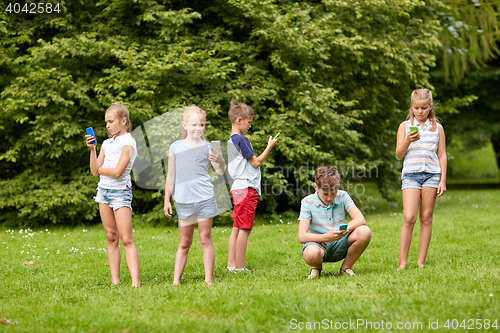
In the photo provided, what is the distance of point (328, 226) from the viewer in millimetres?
4492

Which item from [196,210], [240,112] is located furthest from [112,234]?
[240,112]

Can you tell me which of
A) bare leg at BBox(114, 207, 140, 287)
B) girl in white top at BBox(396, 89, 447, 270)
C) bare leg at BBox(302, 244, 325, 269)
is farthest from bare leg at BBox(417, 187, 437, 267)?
bare leg at BBox(114, 207, 140, 287)

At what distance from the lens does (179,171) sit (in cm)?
449

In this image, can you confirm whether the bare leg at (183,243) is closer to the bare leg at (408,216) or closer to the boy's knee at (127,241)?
the boy's knee at (127,241)

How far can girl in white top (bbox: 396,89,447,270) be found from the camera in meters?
4.83

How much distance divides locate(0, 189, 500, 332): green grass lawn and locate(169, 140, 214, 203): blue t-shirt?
2.71ft

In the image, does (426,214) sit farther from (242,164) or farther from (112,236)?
(112,236)

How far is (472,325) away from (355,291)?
3.19 feet

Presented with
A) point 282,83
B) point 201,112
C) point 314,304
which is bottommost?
point 314,304

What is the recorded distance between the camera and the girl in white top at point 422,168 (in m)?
4.83

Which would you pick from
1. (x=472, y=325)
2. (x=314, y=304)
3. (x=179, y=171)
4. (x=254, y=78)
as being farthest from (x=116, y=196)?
(x=254, y=78)

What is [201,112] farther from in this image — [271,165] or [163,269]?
[271,165]

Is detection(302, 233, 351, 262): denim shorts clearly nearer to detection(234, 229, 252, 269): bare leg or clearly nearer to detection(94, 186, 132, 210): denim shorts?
detection(234, 229, 252, 269): bare leg

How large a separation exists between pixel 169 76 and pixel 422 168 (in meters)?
5.58
